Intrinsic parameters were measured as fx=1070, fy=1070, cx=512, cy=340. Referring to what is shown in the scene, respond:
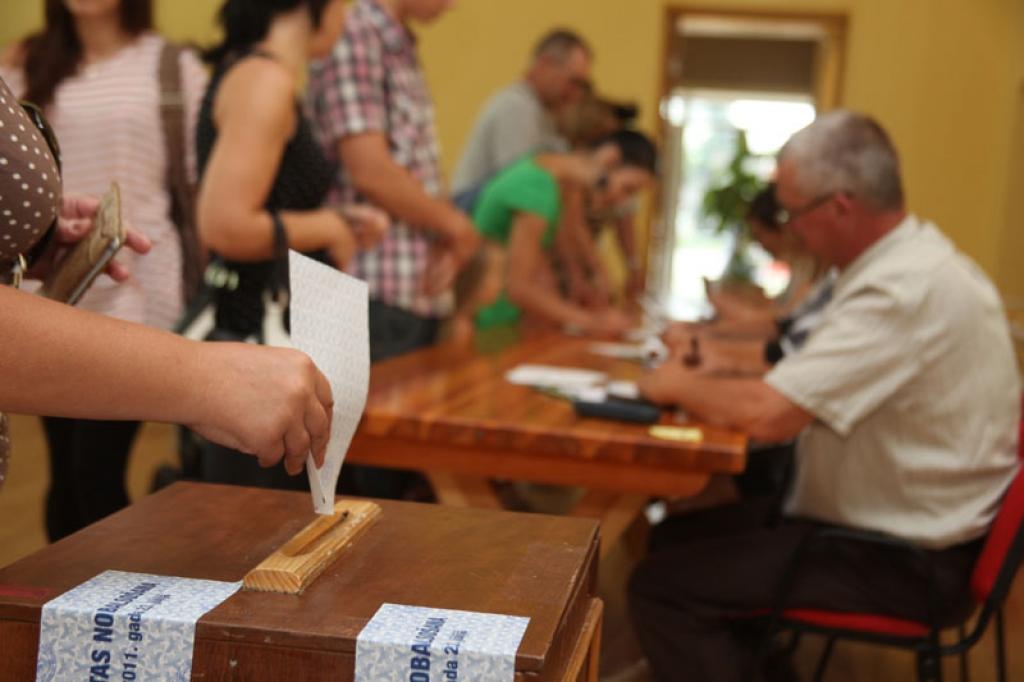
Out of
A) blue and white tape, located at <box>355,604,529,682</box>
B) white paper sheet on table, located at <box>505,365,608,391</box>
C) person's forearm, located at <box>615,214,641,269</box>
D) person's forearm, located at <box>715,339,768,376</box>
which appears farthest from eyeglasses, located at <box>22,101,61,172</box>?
person's forearm, located at <box>615,214,641,269</box>

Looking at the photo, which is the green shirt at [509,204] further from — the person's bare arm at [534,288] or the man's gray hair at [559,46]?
the man's gray hair at [559,46]

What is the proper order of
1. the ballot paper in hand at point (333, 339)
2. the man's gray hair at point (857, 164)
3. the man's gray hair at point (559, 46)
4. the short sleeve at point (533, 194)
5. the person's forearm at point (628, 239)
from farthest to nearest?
1. the person's forearm at point (628, 239)
2. the man's gray hair at point (559, 46)
3. the short sleeve at point (533, 194)
4. the man's gray hair at point (857, 164)
5. the ballot paper in hand at point (333, 339)

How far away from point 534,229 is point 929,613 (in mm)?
2099

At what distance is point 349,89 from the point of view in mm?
2539

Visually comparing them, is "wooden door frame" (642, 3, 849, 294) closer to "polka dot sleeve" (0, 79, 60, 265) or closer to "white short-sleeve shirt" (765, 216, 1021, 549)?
"white short-sleeve shirt" (765, 216, 1021, 549)

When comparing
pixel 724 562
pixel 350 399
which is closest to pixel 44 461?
pixel 724 562

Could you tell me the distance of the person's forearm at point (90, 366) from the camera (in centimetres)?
75

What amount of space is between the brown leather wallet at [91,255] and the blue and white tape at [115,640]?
33 cm

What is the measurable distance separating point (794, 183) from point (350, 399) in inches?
62.6

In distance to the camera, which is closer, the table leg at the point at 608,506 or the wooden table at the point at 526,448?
the wooden table at the point at 526,448

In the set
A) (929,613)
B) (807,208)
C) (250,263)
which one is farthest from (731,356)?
(250,263)

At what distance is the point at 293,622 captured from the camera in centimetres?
79

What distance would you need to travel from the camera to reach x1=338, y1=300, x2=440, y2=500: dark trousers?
264cm

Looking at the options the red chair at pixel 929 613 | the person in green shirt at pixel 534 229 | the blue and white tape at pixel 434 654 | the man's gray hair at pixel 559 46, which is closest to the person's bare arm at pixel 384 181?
the person in green shirt at pixel 534 229
